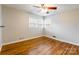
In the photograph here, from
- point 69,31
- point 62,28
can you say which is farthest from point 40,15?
point 69,31

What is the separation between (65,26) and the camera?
83.9 inches

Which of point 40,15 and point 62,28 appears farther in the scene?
point 62,28

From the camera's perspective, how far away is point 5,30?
2062 mm

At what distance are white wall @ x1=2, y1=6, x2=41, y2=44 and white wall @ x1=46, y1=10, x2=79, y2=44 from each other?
0.40m

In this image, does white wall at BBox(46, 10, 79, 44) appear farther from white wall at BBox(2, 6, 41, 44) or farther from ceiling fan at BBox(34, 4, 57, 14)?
white wall at BBox(2, 6, 41, 44)

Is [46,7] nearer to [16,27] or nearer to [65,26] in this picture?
[65,26]

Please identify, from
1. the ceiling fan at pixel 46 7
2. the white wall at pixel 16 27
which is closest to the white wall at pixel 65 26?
the ceiling fan at pixel 46 7

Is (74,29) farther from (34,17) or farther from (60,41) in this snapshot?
(34,17)

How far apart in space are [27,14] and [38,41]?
2.21ft

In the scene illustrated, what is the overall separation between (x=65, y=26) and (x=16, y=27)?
1.25 meters

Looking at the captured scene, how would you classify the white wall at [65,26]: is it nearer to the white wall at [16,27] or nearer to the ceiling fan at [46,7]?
the ceiling fan at [46,7]

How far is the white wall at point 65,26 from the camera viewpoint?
1.95 m
